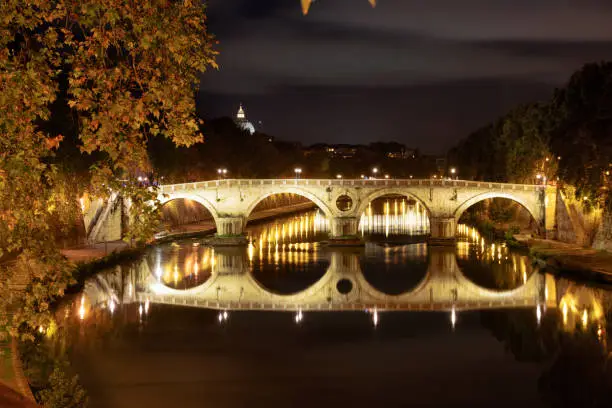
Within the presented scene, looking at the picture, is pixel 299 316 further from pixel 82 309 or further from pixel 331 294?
pixel 82 309

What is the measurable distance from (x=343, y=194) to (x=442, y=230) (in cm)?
613

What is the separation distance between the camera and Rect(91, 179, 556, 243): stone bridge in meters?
41.8

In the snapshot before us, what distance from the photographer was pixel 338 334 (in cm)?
2194

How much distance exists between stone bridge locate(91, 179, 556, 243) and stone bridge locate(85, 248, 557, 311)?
31.0 feet

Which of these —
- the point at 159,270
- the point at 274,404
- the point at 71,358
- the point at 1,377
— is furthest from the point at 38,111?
the point at 159,270

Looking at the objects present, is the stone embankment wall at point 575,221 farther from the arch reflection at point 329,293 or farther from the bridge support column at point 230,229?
the bridge support column at point 230,229

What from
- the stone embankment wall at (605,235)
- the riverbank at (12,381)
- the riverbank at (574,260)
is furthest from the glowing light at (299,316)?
the stone embankment wall at (605,235)

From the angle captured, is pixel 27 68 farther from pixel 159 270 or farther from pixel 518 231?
pixel 518 231

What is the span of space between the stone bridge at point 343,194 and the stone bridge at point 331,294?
9447 mm

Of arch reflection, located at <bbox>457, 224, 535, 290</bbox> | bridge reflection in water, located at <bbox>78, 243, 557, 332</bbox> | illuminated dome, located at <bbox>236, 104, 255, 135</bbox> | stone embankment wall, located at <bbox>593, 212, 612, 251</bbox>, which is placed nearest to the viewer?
bridge reflection in water, located at <bbox>78, 243, 557, 332</bbox>

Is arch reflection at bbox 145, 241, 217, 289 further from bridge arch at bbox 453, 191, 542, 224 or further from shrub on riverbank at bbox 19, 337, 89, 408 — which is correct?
bridge arch at bbox 453, 191, 542, 224

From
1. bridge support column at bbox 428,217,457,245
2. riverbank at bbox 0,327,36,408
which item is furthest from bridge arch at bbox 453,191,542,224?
riverbank at bbox 0,327,36,408

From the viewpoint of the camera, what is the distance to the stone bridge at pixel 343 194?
137 ft

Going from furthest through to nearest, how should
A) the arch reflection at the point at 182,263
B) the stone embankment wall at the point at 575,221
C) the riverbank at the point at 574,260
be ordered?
the stone embankment wall at the point at 575,221 → the arch reflection at the point at 182,263 → the riverbank at the point at 574,260
